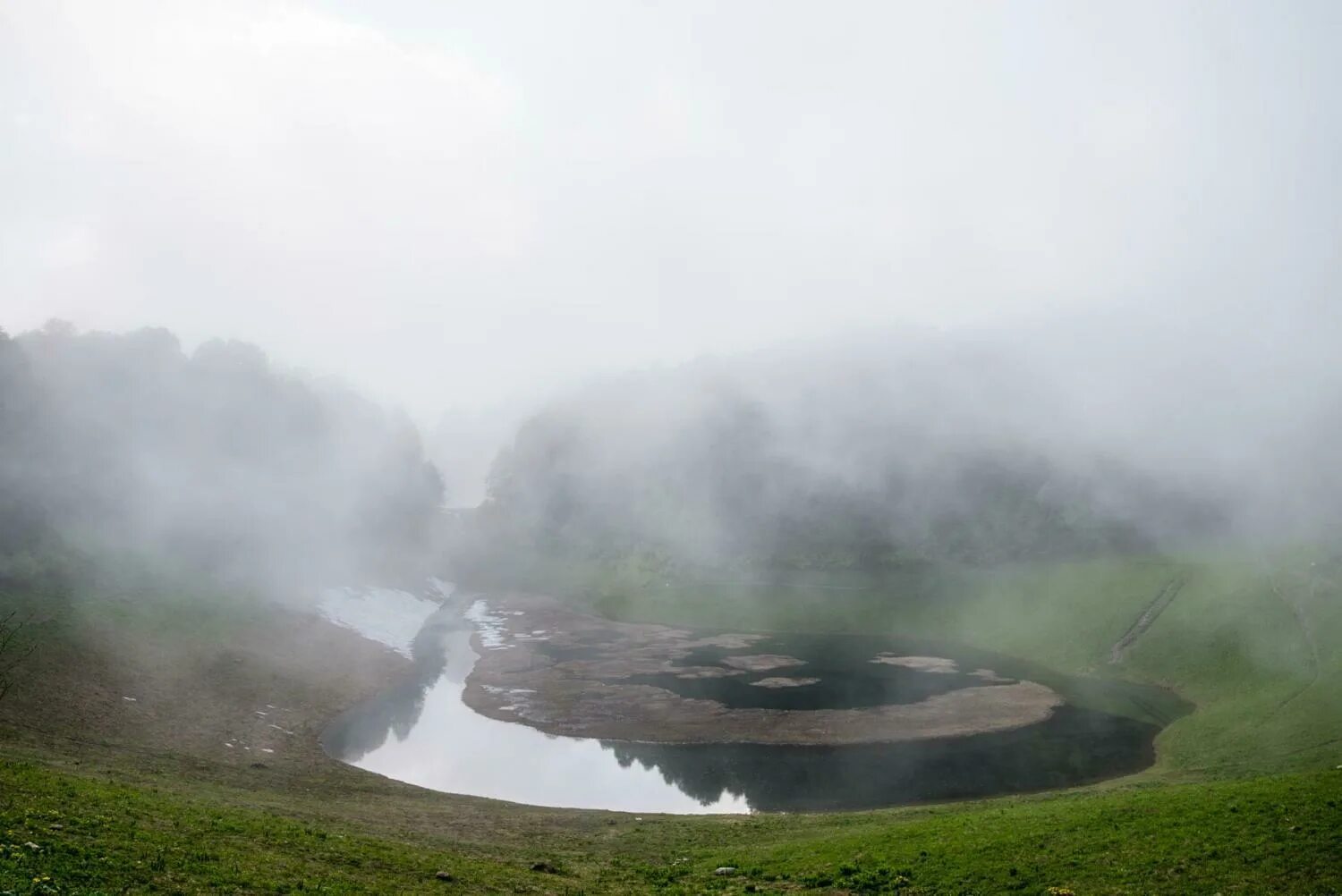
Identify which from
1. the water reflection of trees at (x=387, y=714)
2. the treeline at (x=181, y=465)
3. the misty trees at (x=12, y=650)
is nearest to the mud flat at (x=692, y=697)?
the water reflection of trees at (x=387, y=714)

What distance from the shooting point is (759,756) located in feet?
190

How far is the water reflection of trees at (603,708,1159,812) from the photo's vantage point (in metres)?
47.5

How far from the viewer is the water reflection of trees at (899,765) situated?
47.5 m

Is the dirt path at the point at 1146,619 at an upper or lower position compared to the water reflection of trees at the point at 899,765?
upper

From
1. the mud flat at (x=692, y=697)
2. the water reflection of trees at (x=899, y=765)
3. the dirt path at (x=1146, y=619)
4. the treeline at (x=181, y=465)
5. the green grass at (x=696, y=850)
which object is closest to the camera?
the green grass at (x=696, y=850)

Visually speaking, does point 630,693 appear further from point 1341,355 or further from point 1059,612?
point 1341,355

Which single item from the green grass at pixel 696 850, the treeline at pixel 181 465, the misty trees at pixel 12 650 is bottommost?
the green grass at pixel 696 850

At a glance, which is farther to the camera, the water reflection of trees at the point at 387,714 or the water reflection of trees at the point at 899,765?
the water reflection of trees at the point at 387,714

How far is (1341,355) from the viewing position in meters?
178

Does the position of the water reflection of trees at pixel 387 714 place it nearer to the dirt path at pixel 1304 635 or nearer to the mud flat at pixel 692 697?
the mud flat at pixel 692 697

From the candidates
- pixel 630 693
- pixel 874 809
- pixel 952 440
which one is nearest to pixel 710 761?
pixel 874 809

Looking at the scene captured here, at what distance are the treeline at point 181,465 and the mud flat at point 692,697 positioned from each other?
37.6 m

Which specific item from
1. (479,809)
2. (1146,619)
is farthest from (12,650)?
(1146,619)

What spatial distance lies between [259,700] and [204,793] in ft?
109
